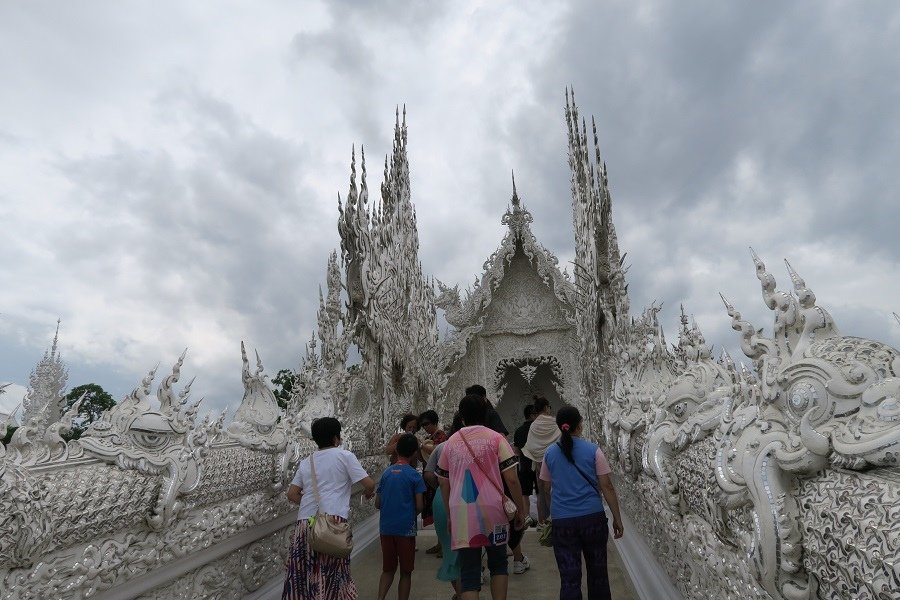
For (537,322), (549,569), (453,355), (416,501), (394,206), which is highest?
(394,206)

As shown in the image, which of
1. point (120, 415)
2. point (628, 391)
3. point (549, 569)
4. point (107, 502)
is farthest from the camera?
point (628, 391)

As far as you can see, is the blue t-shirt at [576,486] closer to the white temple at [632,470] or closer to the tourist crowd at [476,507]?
the tourist crowd at [476,507]

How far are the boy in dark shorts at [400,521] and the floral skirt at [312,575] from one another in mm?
550

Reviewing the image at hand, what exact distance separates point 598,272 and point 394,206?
3327mm

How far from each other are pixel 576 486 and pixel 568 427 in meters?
0.27

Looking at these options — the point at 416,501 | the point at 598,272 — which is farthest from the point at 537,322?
the point at 416,501

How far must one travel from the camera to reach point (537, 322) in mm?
10805

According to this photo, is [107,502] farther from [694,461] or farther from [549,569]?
[549,569]

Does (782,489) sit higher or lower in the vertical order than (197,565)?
higher

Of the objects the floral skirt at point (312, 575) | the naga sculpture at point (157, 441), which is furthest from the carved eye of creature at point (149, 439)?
the floral skirt at point (312, 575)

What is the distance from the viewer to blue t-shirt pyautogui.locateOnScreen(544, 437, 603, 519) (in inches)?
99.0

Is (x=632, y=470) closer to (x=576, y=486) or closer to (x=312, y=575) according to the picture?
(x=576, y=486)

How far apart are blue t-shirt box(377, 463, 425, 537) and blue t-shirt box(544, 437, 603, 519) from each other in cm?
85

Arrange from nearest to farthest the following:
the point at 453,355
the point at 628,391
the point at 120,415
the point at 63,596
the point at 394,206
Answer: the point at 63,596
the point at 120,415
the point at 628,391
the point at 394,206
the point at 453,355
